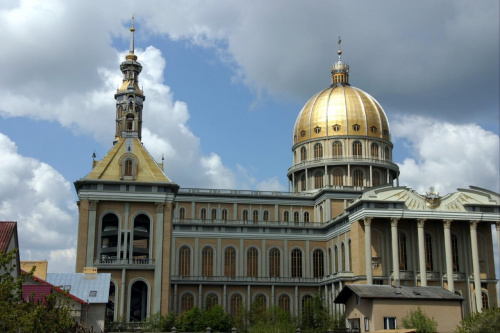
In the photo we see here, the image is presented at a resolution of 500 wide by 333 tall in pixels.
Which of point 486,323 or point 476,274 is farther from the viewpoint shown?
point 476,274

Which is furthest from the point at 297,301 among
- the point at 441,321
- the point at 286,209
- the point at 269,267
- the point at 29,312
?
the point at 29,312

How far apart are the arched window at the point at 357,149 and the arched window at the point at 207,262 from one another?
2570 centimetres

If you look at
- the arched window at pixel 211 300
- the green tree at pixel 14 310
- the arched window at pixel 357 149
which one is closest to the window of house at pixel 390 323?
the green tree at pixel 14 310

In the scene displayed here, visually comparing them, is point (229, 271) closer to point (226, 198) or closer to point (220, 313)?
point (226, 198)

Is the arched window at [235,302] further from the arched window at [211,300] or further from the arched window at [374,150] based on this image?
the arched window at [374,150]

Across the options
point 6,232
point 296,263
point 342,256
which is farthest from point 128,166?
point 6,232

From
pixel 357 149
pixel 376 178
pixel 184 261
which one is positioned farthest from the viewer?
pixel 357 149

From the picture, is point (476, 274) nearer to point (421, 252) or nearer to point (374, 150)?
point (421, 252)

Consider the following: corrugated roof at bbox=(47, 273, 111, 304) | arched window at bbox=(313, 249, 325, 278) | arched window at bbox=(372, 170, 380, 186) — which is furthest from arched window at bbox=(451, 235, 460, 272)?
corrugated roof at bbox=(47, 273, 111, 304)

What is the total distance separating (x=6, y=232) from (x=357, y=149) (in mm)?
66821

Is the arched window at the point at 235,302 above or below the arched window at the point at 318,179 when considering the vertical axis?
below

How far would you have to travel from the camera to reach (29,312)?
34.1 m

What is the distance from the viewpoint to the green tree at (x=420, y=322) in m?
49.2

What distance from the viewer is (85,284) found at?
55844 millimetres
